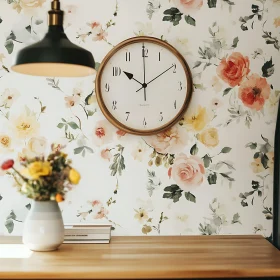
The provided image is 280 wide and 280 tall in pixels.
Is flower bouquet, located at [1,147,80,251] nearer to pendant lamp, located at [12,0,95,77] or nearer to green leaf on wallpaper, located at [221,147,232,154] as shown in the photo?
pendant lamp, located at [12,0,95,77]

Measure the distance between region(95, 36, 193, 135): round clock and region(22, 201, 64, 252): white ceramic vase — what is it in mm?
596

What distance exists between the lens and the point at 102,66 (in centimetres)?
260

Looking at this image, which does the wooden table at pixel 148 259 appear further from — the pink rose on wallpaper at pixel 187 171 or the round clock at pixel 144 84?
the round clock at pixel 144 84

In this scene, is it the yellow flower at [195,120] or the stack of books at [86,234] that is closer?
the stack of books at [86,234]

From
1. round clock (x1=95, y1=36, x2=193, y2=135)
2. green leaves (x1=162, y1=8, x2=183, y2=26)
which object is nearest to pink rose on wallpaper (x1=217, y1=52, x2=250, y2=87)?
round clock (x1=95, y1=36, x2=193, y2=135)

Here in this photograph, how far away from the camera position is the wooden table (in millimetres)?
1946

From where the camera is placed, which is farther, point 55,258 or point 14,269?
point 55,258

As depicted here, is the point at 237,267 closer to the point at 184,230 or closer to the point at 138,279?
the point at 138,279

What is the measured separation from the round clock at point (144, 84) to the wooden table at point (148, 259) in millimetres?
590

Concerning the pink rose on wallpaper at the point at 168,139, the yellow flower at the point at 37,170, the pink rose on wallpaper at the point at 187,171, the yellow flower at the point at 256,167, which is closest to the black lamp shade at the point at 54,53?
the yellow flower at the point at 37,170

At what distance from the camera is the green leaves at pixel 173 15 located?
265 centimetres

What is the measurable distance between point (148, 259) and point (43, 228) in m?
0.45

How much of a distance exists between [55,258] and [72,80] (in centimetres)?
91

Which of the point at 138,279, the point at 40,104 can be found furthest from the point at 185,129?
the point at 138,279
